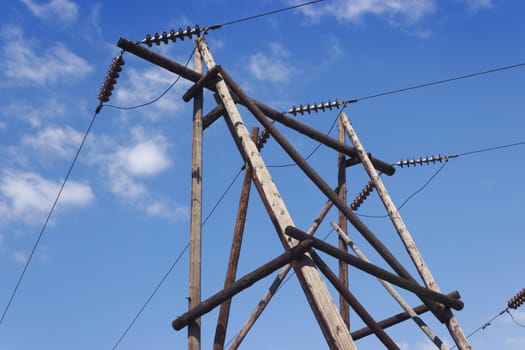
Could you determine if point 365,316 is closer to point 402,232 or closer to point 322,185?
point 322,185

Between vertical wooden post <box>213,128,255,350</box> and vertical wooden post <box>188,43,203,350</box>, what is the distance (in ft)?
1.87

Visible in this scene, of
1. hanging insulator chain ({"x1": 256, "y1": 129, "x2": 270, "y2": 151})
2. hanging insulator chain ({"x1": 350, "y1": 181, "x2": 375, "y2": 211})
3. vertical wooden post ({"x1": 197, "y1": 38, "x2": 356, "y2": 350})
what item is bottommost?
vertical wooden post ({"x1": 197, "y1": 38, "x2": 356, "y2": 350})

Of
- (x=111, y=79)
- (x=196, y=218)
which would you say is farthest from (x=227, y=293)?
(x=111, y=79)

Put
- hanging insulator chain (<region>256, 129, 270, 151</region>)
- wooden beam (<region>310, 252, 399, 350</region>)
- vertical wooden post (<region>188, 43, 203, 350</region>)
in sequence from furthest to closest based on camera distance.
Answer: hanging insulator chain (<region>256, 129, 270, 151</region>) → wooden beam (<region>310, 252, 399, 350</region>) → vertical wooden post (<region>188, 43, 203, 350</region>)

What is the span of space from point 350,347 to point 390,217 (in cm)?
468

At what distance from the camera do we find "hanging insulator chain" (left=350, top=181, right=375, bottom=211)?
11.2 m

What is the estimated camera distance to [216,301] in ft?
21.5

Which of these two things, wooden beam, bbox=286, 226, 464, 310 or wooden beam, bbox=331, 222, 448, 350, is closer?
wooden beam, bbox=286, 226, 464, 310

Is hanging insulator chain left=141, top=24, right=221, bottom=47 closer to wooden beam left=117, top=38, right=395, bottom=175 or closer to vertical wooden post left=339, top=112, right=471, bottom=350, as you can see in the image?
wooden beam left=117, top=38, right=395, bottom=175

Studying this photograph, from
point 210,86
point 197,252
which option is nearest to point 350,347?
point 197,252

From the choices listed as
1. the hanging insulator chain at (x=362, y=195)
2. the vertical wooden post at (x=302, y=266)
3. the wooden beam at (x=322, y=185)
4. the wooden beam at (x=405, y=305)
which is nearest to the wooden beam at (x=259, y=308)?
the wooden beam at (x=322, y=185)

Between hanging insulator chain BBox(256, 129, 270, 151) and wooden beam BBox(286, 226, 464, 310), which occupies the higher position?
hanging insulator chain BBox(256, 129, 270, 151)

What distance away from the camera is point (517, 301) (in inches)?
435

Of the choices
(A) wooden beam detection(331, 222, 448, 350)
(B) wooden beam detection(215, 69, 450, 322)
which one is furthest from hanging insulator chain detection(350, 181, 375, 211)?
(B) wooden beam detection(215, 69, 450, 322)
